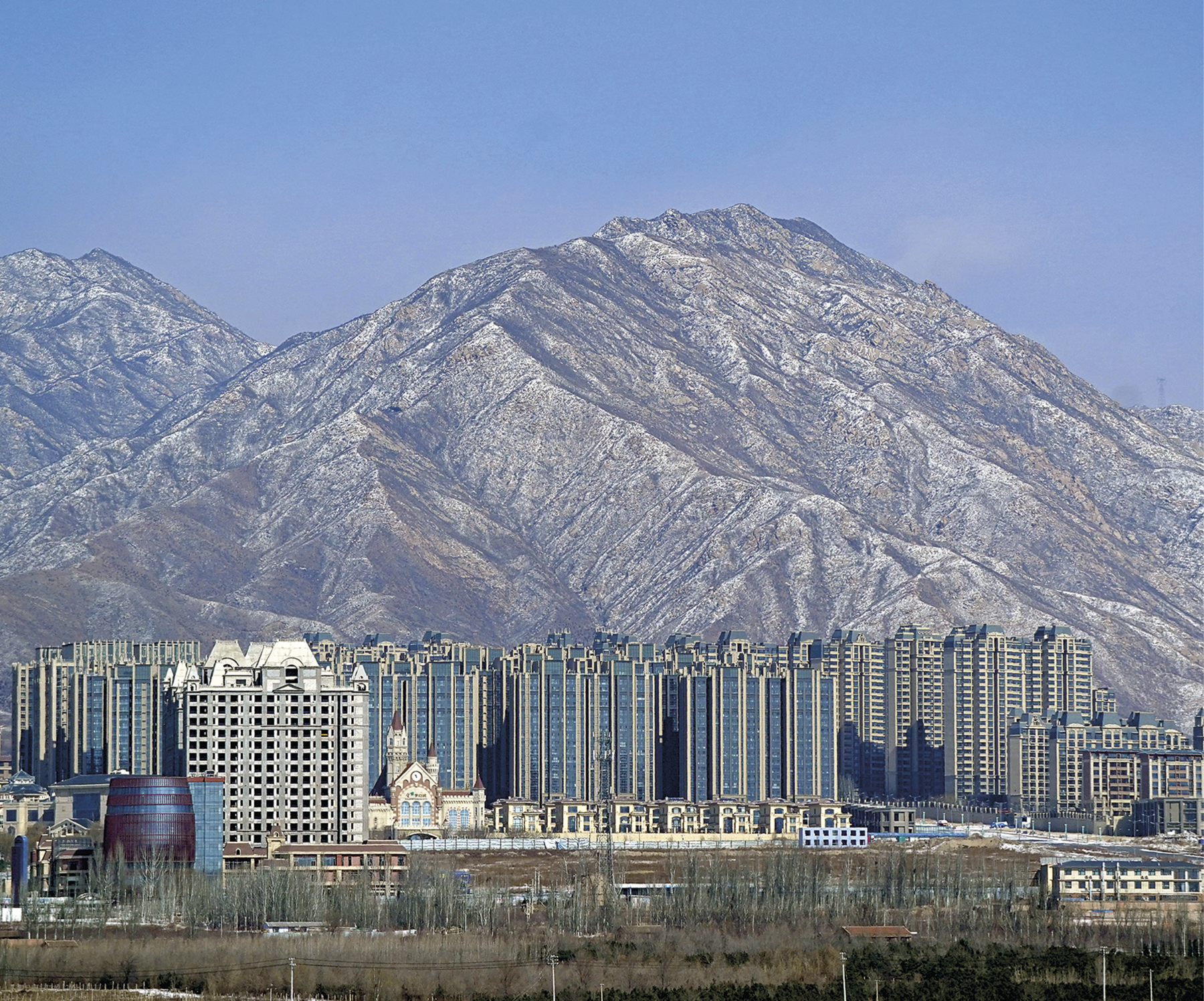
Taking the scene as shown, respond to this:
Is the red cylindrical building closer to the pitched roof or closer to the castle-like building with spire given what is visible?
the pitched roof

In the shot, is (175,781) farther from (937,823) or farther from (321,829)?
(937,823)

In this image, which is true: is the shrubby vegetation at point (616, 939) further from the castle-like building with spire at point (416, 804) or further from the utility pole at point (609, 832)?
the castle-like building with spire at point (416, 804)

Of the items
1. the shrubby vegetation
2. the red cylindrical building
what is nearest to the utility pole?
the shrubby vegetation

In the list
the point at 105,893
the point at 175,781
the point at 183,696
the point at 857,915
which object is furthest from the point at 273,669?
the point at 857,915

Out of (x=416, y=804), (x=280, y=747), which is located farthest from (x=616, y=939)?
(x=416, y=804)

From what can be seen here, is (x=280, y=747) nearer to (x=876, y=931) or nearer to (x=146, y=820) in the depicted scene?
(x=146, y=820)
